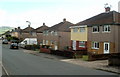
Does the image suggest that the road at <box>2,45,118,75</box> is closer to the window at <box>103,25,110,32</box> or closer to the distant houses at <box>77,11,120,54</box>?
the distant houses at <box>77,11,120,54</box>

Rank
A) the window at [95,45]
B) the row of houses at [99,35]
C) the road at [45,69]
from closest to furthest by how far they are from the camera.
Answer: the road at [45,69] → the row of houses at [99,35] → the window at [95,45]

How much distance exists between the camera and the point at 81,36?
42188 mm

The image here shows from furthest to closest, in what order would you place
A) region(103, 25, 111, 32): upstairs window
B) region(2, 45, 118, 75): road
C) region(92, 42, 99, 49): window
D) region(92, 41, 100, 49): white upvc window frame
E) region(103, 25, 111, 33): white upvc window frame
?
1. region(92, 42, 99, 49): window
2. region(92, 41, 100, 49): white upvc window frame
3. region(103, 25, 111, 32): upstairs window
4. region(103, 25, 111, 33): white upvc window frame
5. region(2, 45, 118, 75): road

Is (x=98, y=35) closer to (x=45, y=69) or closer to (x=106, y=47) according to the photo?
(x=106, y=47)

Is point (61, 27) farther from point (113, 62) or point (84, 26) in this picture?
point (113, 62)

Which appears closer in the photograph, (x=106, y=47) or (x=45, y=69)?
(x=45, y=69)

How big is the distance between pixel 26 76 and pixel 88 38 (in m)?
24.6

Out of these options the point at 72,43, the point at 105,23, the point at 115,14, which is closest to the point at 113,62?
the point at 105,23

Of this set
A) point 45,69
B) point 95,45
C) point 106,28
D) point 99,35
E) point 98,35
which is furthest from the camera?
point 95,45

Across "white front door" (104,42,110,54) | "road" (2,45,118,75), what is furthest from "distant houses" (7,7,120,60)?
"road" (2,45,118,75)

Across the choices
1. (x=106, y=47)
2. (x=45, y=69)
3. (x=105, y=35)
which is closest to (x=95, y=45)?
(x=106, y=47)

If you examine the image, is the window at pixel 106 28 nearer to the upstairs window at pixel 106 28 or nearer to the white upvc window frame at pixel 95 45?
the upstairs window at pixel 106 28

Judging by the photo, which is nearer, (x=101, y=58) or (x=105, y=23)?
(x=101, y=58)

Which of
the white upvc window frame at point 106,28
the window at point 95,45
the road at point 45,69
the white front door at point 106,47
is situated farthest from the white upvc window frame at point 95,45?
the road at point 45,69
